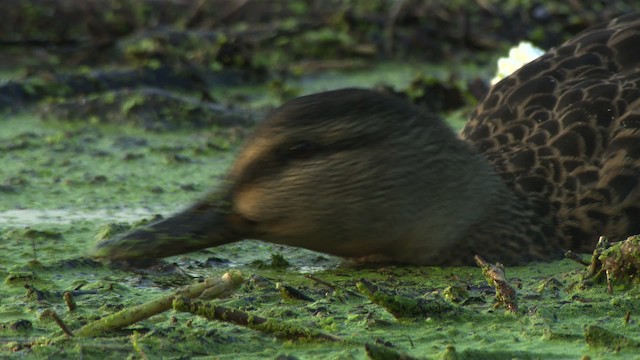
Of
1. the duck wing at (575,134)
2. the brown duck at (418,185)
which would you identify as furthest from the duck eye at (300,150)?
the duck wing at (575,134)

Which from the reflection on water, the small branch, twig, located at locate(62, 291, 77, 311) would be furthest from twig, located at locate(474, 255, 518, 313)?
the reflection on water

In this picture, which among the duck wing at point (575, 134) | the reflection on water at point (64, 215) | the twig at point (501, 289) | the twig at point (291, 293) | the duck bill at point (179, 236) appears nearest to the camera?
the twig at point (501, 289)

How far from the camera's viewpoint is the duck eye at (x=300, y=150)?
183 inches

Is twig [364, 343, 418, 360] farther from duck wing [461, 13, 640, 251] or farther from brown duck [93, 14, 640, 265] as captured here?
duck wing [461, 13, 640, 251]

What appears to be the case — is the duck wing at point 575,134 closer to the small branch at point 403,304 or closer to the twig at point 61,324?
the small branch at point 403,304

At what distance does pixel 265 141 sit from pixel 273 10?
6822 mm

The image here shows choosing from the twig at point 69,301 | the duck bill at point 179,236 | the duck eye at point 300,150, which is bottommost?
the twig at point 69,301

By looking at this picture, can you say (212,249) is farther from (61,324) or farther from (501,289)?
(61,324)

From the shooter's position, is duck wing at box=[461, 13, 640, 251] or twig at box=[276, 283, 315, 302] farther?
duck wing at box=[461, 13, 640, 251]

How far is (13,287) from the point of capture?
434 cm

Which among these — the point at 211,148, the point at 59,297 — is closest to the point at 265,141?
the point at 59,297

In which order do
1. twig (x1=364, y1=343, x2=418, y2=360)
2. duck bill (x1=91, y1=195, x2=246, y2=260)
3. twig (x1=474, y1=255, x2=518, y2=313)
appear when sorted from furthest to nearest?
duck bill (x1=91, y1=195, x2=246, y2=260) → twig (x1=474, y1=255, x2=518, y2=313) → twig (x1=364, y1=343, x2=418, y2=360)

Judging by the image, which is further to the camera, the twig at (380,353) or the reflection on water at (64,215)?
the reflection on water at (64,215)

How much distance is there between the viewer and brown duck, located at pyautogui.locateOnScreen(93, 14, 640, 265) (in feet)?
15.2
